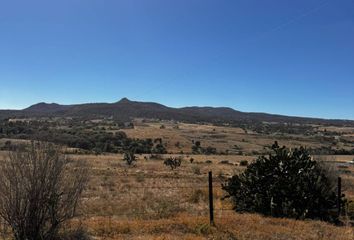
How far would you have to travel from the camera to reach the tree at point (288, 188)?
14.1m

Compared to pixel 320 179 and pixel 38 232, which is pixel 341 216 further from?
pixel 38 232

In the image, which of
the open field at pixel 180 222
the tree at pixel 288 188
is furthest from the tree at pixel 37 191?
the tree at pixel 288 188

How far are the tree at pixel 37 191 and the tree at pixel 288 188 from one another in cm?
702

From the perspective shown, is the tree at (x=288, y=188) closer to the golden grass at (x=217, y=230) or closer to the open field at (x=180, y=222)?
the open field at (x=180, y=222)

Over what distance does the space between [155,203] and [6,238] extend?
7987 mm

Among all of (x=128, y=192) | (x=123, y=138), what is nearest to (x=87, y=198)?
(x=128, y=192)

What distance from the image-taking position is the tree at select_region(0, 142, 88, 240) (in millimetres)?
8688

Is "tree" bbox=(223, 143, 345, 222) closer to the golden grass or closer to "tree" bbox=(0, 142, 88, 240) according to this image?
the golden grass

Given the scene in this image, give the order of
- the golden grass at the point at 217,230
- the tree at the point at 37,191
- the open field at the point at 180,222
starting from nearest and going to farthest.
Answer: the tree at the point at 37,191 < the golden grass at the point at 217,230 < the open field at the point at 180,222

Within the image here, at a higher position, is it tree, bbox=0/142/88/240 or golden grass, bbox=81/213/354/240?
tree, bbox=0/142/88/240

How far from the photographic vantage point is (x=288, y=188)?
47.1 feet

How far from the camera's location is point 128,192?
2094 centimetres

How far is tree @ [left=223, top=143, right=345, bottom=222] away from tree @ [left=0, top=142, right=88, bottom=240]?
702 centimetres

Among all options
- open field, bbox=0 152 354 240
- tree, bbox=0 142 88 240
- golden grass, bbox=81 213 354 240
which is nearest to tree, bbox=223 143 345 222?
open field, bbox=0 152 354 240
